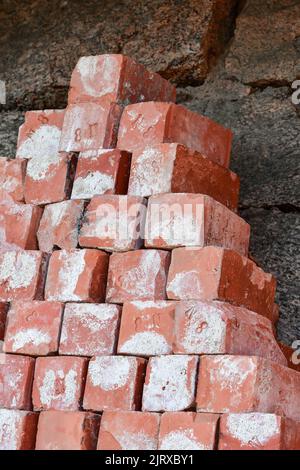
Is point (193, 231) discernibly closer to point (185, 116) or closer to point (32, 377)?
point (185, 116)

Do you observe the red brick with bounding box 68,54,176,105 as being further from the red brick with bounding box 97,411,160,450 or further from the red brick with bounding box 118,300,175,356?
the red brick with bounding box 97,411,160,450

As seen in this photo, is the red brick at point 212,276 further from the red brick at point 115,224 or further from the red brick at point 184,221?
the red brick at point 115,224

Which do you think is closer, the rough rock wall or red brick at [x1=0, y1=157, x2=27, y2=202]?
red brick at [x1=0, y1=157, x2=27, y2=202]

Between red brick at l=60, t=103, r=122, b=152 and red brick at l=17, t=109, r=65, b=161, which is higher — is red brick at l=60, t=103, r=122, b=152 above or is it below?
above

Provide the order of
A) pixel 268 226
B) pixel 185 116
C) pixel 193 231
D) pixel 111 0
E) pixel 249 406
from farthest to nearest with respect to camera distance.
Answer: pixel 111 0 < pixel 268 226 < pixel 185 116 < pixel 193 231 < pixel 249 406

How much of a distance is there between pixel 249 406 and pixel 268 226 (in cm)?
126

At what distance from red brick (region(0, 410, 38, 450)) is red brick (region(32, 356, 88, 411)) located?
6 cm

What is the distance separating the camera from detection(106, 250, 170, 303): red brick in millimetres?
3879

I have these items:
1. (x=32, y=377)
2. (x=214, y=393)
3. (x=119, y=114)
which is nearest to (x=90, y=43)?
(x=119, y=114)

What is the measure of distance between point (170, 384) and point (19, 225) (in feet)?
3.23

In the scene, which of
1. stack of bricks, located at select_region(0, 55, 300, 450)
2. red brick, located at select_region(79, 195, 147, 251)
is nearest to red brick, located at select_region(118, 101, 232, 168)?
stack of bricks, located at select_region(0, 55, 300, 450)

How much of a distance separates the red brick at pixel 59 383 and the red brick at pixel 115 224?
43cm

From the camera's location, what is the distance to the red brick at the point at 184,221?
3877 millimetres
